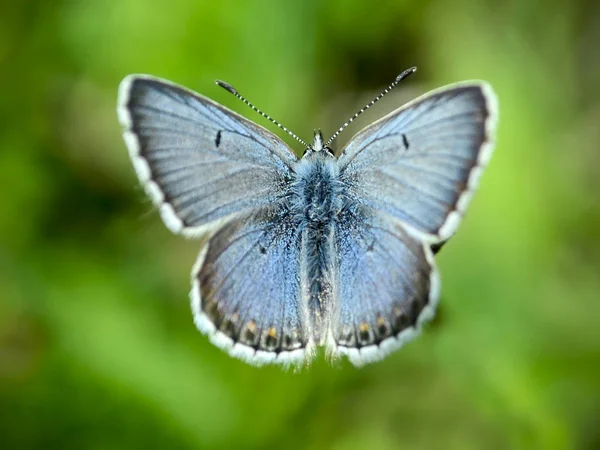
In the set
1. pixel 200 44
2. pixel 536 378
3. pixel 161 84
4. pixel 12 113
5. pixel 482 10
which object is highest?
pixel 482 10

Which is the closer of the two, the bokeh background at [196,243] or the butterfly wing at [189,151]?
the butterfly wing at [189,151]

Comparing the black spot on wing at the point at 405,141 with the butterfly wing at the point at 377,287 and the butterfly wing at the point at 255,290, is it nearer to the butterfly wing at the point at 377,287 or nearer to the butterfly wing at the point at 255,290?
the butterfly wing at the point at 377,287

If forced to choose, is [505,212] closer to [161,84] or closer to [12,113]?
[161,84]

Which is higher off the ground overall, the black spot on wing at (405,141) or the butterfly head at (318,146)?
the butterfly head at (318,146)

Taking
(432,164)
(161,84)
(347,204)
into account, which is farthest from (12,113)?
(432,164)

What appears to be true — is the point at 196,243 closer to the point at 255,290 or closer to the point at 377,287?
the point at 255,290

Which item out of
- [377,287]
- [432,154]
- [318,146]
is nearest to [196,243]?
[318,146]

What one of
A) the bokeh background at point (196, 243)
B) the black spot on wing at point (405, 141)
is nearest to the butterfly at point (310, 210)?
the black spot on wing at point (405, 141)

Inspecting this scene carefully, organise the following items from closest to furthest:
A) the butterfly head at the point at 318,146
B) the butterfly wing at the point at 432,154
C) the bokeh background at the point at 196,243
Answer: the butterfly wing at the point at 432,154 → the butterfly head at the point at 318,146 → the bokeh background at the point at 196,243
